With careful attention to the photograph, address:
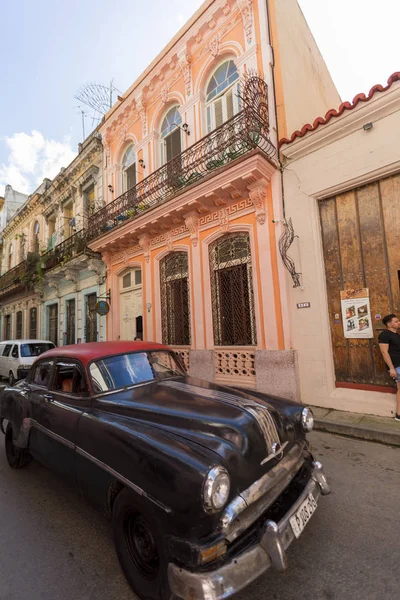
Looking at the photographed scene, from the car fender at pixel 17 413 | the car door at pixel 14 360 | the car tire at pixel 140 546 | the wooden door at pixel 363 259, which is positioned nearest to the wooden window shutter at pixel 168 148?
the wooden door at pixel 363 259

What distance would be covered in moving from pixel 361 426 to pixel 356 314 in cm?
205

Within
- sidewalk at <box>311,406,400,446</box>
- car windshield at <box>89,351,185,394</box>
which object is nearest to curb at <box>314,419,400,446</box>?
sidewalk at <box>311,406,400,446</box>

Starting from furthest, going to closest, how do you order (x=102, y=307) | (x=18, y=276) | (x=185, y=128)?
(x=18, y=276) → (x=102, y=307) → (x=185, y=128)

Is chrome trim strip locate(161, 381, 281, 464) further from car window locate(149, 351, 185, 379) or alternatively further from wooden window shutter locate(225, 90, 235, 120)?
wooden window shutter locate(225, 90, 235, 120)

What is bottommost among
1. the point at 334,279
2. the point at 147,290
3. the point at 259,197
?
the point at 334,279

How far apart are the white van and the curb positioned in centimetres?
934

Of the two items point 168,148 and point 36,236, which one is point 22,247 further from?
point 168,148

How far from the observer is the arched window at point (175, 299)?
8.74 m

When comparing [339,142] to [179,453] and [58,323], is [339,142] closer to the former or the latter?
[179,453]

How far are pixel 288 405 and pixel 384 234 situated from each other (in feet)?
14.2

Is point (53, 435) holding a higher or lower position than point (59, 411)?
lower

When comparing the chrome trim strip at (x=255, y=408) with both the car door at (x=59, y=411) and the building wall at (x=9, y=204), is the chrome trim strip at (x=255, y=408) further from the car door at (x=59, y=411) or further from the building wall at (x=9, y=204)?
the building wall at (x=9, y=204)

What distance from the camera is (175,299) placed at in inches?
354

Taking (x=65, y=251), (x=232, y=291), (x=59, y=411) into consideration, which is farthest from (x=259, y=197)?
(x=65, y=251)
